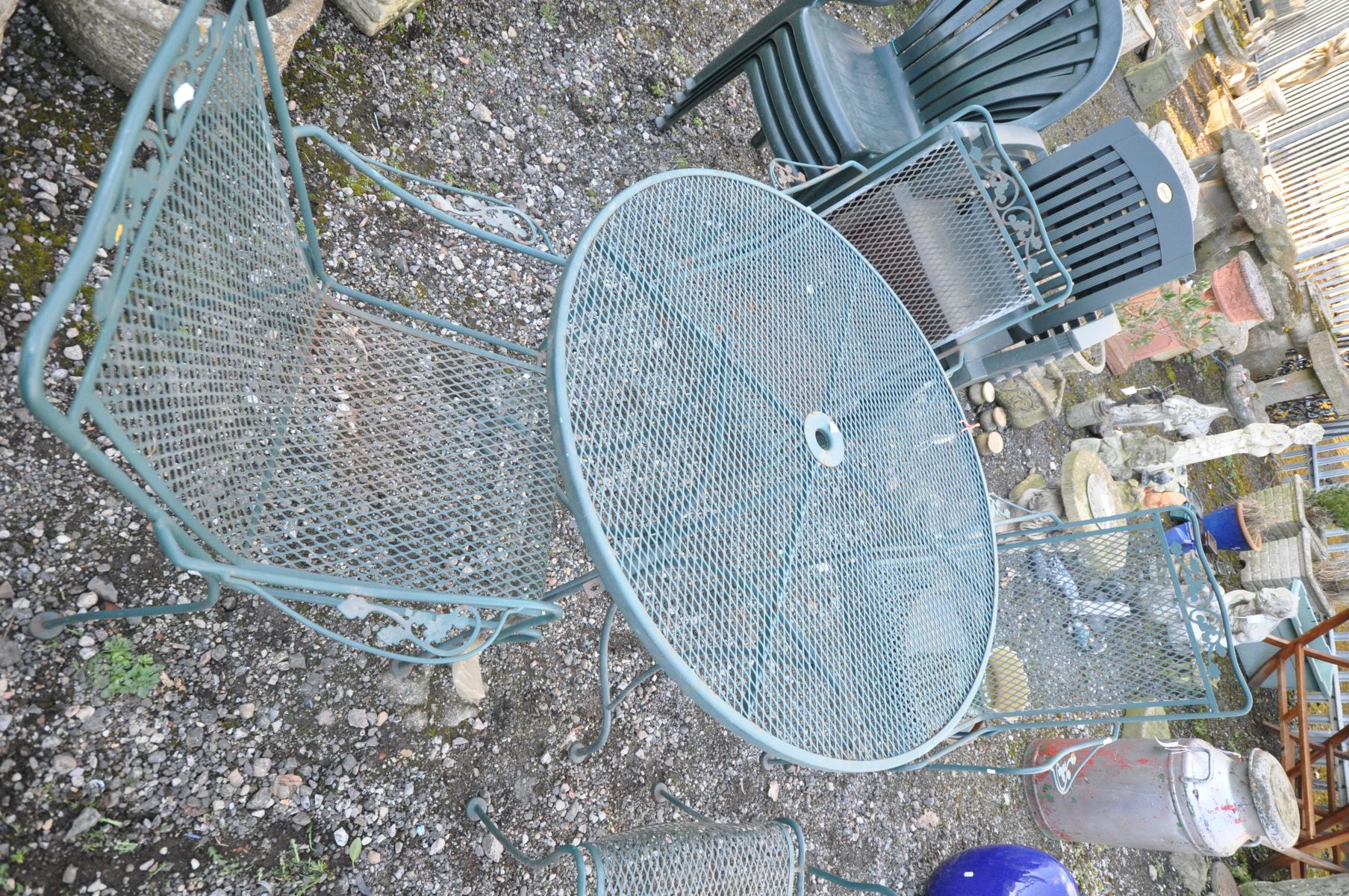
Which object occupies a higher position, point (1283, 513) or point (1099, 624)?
point (1099, 624)

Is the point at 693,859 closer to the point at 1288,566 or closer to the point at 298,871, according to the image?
the point at 298,871

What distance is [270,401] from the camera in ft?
4.66

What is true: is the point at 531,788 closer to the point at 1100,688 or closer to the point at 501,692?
the point at 501,692

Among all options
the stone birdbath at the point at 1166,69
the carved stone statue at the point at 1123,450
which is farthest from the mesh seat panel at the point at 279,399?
the stone birdbath at the point at 1166,69

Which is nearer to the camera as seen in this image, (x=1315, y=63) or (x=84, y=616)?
(x=84, y=616)

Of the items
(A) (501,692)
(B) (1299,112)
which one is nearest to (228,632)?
(A) (501,692)

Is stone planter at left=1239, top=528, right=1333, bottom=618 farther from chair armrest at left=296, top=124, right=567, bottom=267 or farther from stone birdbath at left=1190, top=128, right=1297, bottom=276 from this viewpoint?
chair armrest at left=296, top=124, right=567, bottom=267

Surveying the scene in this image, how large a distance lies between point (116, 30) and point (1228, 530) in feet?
17.5

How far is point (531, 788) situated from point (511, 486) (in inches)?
39.6

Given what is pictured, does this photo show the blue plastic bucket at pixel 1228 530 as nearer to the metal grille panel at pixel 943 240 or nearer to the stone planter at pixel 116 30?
the metal grille panel at pixel 943 240

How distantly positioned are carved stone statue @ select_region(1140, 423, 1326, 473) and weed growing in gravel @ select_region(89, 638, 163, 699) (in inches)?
182

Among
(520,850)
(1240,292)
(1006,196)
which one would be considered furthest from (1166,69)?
(520,850)

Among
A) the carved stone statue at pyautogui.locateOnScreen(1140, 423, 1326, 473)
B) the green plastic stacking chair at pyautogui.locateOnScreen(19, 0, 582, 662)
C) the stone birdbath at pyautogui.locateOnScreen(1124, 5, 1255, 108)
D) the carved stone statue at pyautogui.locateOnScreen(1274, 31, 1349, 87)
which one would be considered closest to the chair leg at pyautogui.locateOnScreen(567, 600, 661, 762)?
the green plastic stacking chair at pyautogui.locateOnScreen(19, 0, 582, 662)

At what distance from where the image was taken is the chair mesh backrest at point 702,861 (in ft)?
5.43
